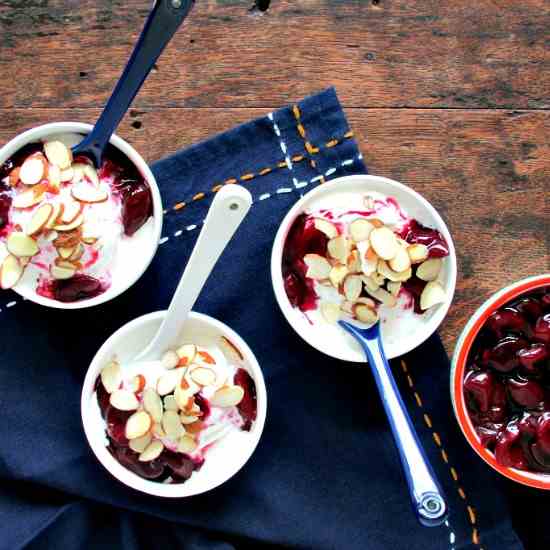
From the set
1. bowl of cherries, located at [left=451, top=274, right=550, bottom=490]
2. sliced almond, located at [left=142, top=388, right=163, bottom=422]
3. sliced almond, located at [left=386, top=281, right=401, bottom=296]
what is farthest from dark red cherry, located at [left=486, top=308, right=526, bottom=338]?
sliced almond, located at [left=142, top=388, right=163, bottom=422]

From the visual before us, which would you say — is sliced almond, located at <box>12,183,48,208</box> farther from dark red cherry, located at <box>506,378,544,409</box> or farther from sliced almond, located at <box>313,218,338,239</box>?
dark red cherry, located at <box>506,378,544,409</box>

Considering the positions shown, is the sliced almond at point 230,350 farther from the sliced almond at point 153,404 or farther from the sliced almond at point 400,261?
the sliced almond at point 400,261

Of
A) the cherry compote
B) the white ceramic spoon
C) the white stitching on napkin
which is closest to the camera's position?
the white ceramic spoon

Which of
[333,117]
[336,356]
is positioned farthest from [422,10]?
[336,356]

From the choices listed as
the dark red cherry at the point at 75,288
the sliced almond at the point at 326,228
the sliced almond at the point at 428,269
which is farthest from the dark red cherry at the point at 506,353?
the dark red cherry at the point at 75,288

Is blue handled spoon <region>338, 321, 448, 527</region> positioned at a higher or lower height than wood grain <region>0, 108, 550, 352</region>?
lower

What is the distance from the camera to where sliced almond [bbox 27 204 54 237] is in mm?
913

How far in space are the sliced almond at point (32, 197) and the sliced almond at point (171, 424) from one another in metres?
0.27

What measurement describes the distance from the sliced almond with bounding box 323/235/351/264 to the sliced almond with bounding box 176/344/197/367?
Result: 0.20m

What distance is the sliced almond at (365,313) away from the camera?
0.97 metres

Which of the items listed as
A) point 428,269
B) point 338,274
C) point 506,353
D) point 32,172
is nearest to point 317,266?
point 338,274

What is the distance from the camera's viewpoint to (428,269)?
3.22 feet

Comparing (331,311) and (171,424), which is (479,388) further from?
(171,424)

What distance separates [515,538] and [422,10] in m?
0.67
